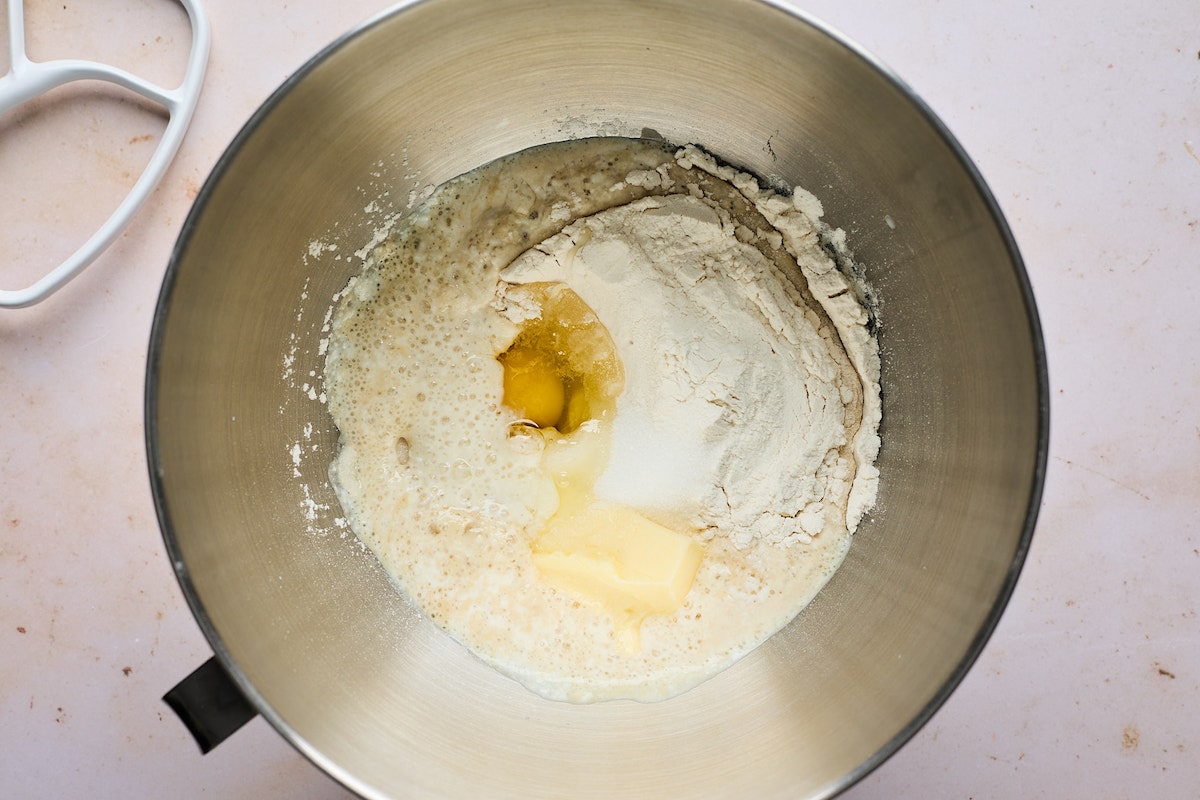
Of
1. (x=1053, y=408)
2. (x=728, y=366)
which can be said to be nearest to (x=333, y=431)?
(x=728, y=366)

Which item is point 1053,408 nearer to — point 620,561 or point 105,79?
point 620,561

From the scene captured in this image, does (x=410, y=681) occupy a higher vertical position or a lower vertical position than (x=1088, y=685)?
higher

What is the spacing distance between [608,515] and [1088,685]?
0.73 metres

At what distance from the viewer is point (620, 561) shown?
40.8 inches

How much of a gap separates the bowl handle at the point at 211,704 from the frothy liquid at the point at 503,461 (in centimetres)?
31

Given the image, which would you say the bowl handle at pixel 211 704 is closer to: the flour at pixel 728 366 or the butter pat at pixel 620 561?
the butter pat at pixel 620 561

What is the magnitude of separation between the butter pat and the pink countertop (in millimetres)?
405

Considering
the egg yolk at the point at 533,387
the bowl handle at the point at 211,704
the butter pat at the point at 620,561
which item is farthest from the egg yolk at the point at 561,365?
the bowl handle at the point at 211,704

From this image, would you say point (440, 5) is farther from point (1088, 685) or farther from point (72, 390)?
point (1088, 685)

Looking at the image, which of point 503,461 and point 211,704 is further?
point 503,461

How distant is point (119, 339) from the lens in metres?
1.10

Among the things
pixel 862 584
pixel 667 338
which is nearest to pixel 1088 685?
pixel 862 584

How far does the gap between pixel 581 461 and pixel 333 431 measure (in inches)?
13.2

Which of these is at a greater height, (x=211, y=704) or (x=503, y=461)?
(x=503, y=461)
